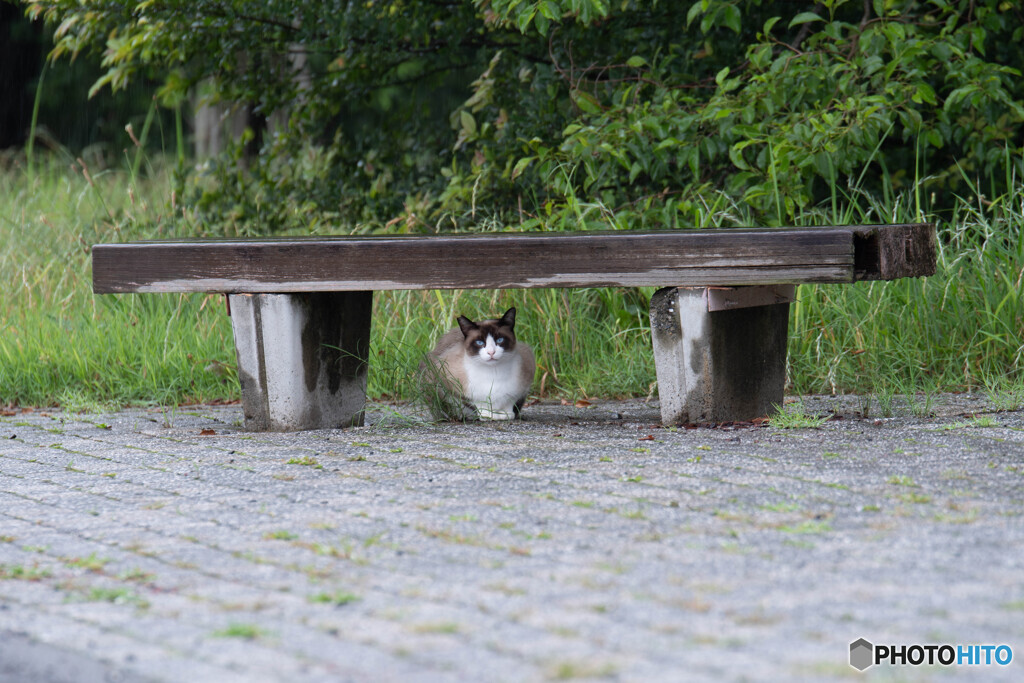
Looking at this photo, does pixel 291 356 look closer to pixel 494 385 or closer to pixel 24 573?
pixel 494 385

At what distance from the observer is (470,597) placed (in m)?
2.17

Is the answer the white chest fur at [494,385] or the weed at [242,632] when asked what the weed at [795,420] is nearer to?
the white chest fur at [494,385]

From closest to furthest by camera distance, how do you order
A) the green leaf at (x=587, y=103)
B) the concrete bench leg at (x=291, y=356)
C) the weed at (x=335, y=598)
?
the weed at (x=335, y=598), the concrete bench leg at (x=291, y=356), the green leaf at (x=587, y=103)

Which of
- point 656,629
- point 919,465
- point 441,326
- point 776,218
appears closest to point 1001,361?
point 776,218

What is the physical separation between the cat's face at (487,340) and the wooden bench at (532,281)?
0.45 meters

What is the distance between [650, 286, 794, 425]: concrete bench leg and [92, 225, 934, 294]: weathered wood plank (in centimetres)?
16

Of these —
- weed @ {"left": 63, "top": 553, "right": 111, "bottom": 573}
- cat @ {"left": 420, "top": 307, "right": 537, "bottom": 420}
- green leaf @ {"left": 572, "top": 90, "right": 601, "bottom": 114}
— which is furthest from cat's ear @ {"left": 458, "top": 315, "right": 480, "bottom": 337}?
weed @ {"left": 63, "top": 553, "right": 111, "bottom": 573}

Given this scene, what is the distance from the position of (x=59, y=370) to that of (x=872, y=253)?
13.3ft

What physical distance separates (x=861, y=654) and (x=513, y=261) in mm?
2385

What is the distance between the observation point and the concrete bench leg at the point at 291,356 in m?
4.31

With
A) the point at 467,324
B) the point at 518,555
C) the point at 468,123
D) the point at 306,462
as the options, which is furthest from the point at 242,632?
the point at 468,123

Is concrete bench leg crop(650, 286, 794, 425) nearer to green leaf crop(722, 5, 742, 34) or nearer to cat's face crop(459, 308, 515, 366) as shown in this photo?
cat's face crop(459, 308, 515, 366)

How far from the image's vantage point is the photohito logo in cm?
179

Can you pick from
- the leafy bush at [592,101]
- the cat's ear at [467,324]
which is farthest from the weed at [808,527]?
the leafy bush at [592,101]
